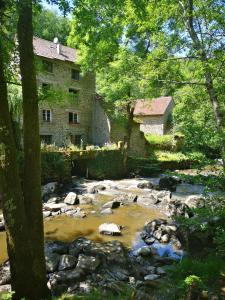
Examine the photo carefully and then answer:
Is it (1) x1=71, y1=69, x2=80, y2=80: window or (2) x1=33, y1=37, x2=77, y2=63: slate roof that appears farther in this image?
(1) x1=71, y1=69, x2=80, y2=80: window

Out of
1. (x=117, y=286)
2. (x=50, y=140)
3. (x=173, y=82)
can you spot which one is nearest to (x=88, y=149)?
(x=50, y=140)

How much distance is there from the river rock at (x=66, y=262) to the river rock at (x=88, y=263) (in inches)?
6.4

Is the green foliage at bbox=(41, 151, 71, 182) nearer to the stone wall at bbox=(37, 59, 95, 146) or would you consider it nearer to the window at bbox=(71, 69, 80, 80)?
the stone wall at bbox=(37, 59, 95, 146)

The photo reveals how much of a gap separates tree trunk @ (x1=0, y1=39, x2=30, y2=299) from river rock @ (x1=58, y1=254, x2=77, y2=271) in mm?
2603

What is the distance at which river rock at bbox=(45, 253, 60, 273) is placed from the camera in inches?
300

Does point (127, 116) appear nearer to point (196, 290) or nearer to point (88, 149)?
point (88, 149)

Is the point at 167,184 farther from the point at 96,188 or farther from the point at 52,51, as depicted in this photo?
the point at 52,51

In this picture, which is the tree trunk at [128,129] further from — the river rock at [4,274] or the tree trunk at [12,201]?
the tree trunk at [12,201]

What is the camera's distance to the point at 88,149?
77.1 feet

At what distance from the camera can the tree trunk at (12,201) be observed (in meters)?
4.73

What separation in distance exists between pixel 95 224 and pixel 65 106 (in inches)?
710

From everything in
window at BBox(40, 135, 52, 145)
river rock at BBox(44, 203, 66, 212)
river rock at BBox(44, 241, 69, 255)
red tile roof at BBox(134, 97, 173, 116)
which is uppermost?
red tile roof at BBox(134, 97, 173, 116)

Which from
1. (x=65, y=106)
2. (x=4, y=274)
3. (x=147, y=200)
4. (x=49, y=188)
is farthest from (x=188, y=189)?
(x=4, y=274)

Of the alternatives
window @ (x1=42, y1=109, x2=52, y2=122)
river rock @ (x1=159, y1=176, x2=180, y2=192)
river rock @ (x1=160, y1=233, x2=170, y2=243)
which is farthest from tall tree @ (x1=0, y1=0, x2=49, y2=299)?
window @ (x1=42, y1=109, x2=52, y2=122)
